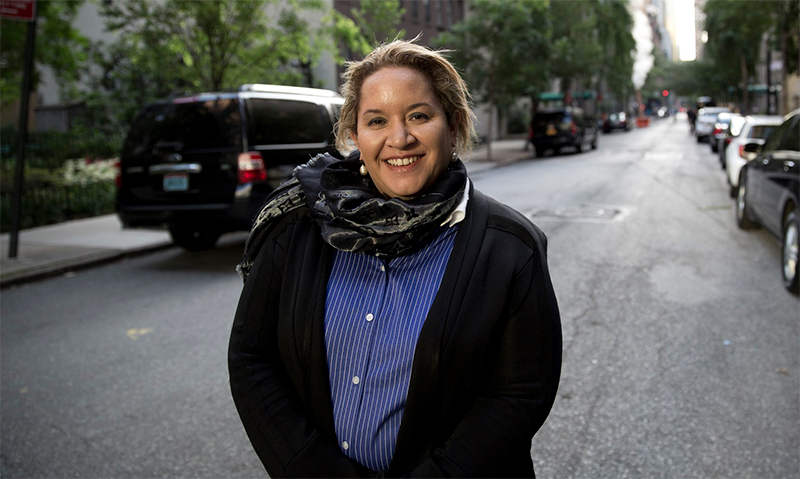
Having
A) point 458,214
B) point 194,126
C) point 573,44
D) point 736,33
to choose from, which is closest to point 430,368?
point 458,214

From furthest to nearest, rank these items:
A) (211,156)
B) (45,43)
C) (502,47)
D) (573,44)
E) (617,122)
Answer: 1. (617,122)
2. (573,44)
3. (502,47)
4. (45,43)
5. (211,156)

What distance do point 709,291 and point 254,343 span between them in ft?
19.3

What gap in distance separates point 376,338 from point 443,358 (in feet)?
0.57

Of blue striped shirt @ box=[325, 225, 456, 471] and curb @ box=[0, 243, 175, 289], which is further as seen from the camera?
curb @ box=[0, 243, 175, 289]

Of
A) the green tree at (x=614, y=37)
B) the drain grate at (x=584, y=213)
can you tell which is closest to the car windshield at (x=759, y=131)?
the drain grate at (x=584, y=213)

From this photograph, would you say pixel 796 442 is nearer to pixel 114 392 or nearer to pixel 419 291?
pixel 419 291

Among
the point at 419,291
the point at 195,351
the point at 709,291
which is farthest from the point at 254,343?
the point at 709,291

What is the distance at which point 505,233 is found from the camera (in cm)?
176

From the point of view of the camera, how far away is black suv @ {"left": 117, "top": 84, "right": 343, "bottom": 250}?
27.2 ft

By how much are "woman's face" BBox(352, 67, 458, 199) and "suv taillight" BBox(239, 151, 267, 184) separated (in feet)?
21.6

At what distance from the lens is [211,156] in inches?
329

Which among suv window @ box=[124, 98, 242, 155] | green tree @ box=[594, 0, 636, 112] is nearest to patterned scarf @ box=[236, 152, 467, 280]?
suv window @ box=[124, 98, 242, 155]

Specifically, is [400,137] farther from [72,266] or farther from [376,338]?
[72,266]

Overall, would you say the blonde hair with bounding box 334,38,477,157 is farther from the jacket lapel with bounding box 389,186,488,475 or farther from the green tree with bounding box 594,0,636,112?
the green tree with bounding box 594,0,636,112
